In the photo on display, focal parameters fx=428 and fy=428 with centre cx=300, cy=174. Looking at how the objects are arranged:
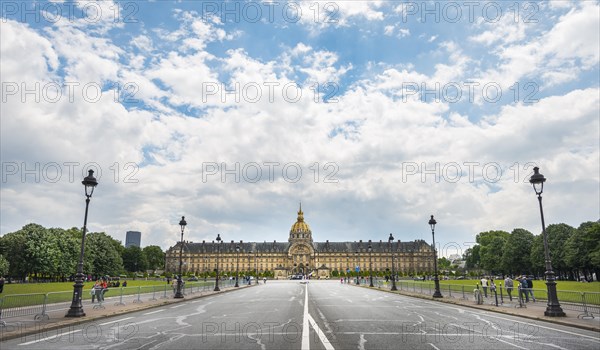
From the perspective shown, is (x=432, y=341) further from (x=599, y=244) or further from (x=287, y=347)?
(x=599, y=244)

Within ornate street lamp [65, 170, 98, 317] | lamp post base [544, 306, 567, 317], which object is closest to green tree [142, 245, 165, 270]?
ornate street lamp [65, 170, 98, 317]

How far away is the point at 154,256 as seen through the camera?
18388 centimetres

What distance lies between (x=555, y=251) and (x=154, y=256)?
15089 cm

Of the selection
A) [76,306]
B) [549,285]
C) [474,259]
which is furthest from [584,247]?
[474,259]

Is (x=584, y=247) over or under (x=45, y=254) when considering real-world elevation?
over

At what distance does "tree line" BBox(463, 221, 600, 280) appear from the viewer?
238 feet

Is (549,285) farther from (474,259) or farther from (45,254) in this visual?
(474,259)

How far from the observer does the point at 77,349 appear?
1127 centimetres

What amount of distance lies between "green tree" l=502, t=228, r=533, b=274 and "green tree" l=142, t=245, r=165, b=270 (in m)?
137

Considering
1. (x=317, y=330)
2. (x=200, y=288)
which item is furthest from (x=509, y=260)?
(x=317, y=330)

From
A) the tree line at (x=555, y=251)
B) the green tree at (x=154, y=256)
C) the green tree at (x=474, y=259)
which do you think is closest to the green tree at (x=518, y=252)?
the tree line at (x=555, y=251)

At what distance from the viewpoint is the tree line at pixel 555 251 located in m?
72.6

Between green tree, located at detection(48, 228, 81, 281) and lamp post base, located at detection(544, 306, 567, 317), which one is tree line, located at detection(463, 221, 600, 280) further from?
green tree, located at detection(48, 228, 81, 281)

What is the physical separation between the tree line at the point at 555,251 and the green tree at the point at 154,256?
131 meters
